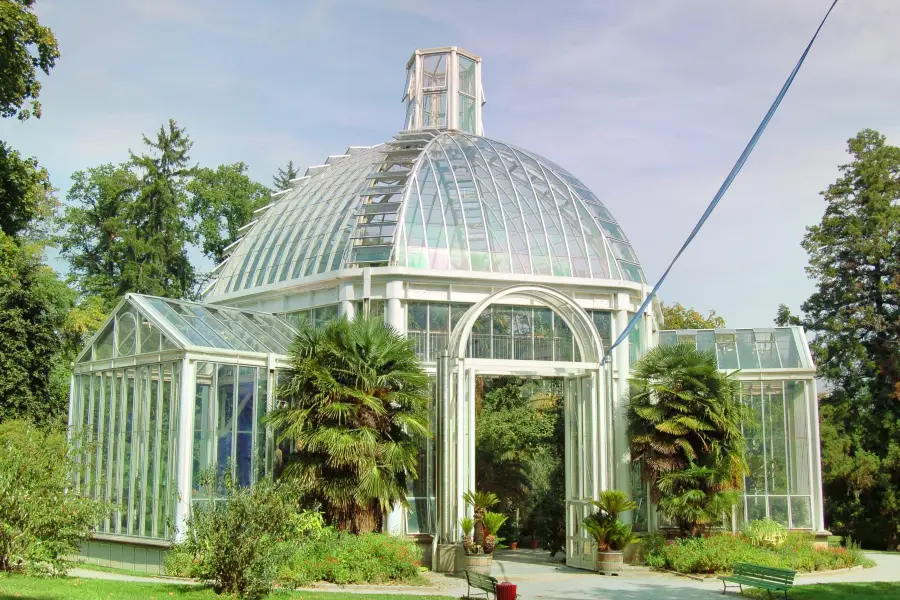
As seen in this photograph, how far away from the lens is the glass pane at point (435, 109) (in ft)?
112

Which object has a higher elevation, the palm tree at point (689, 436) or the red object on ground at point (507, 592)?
the palm tree at point (689, 436)

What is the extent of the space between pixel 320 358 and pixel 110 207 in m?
32.7

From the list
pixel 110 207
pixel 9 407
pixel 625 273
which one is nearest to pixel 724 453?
pixel 625 273

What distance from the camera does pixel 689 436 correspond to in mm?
23734

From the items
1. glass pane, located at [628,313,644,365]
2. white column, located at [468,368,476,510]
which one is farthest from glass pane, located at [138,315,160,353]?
glass pane, located at [628,313,644,365]

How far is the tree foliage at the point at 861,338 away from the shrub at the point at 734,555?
13300 millimetres

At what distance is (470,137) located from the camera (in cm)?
3234

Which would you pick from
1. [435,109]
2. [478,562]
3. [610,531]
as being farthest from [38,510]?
[435,109]

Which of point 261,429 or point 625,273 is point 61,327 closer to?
point 261,429

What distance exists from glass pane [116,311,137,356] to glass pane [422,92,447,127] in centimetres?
1507

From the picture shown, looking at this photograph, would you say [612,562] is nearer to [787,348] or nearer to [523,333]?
[523,333]

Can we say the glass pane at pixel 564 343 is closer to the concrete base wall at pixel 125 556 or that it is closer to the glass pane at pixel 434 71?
the concrete base wall at pixel 125 556

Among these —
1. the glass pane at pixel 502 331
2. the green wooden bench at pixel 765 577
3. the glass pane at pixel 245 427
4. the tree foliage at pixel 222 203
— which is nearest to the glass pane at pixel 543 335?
the glass pane at pixel 502 331

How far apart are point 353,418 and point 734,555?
31.0 feet
